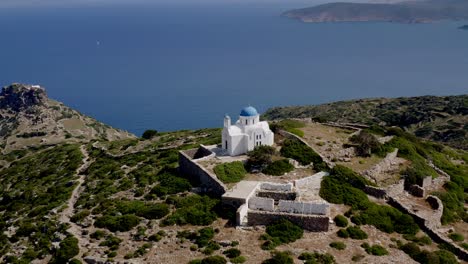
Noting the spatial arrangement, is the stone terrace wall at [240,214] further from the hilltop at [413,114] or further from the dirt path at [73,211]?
the hilltop at [413,114]

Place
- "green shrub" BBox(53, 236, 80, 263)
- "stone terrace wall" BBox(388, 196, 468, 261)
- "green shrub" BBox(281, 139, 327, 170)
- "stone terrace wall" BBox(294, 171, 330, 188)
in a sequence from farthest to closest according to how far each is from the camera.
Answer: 1. "green shrub" BBox(281, 139, 327, 170)
2. "stone terrace wall" BBox(294, 171, 330, 188)
3. "stone terrace wall" BBox(388, 196, 468, 261)
4. "green shrub" BBox(53, 236, 80, 263)

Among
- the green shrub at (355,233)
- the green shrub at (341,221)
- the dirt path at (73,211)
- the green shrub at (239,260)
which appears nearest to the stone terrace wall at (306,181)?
the green shrub at (341,221)

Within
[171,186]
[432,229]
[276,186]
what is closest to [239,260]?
[276,186]

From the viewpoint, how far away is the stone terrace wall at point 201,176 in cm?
3928

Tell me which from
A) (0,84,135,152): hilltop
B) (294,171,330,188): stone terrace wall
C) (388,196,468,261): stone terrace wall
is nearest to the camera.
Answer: (388,196,468,261): stone terrace wall

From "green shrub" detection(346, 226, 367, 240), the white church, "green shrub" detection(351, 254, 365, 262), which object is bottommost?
"green shrub" detection(351, 254, 365, 262)

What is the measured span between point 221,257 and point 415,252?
13.1m

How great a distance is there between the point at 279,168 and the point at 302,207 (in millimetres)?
8138

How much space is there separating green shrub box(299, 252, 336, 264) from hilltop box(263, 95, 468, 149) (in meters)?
68.1

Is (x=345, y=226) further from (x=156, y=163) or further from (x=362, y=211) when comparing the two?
(x=156, y=163)

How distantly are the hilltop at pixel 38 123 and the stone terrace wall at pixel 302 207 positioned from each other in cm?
7747

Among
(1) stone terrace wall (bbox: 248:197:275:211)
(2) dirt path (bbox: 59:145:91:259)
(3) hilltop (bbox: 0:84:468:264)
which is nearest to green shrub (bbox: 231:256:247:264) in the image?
(3) hilltop (bbox: 0:84:468:264)

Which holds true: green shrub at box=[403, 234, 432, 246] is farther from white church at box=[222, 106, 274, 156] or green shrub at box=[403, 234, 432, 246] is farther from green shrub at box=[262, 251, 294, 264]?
white church at box=[222, 106, 274, 156]

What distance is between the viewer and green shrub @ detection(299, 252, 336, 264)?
96.1 ft
